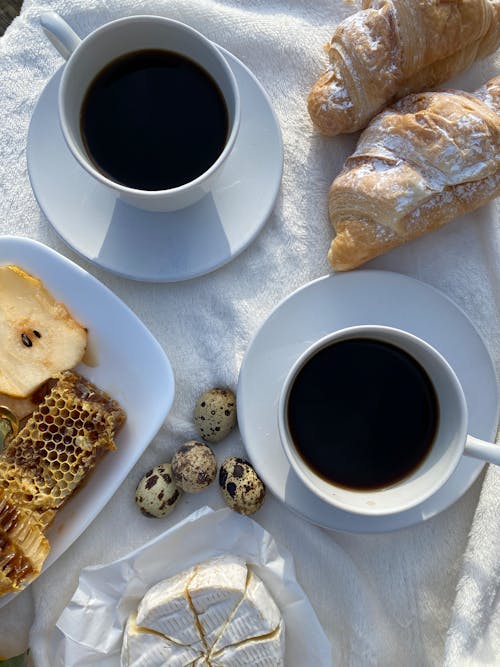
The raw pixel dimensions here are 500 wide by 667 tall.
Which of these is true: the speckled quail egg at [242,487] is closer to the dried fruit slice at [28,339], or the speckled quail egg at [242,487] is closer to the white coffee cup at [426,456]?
the white coffee cup at [426,456]

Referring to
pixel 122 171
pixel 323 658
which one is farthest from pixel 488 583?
pixel 122 171

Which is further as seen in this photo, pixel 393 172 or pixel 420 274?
pixel 420 274

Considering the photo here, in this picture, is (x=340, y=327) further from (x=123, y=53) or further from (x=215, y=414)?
(x=123, y=53)

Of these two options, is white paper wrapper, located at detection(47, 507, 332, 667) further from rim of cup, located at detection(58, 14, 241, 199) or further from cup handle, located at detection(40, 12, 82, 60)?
cup handle, located at detection(40, 12, 82, 60)

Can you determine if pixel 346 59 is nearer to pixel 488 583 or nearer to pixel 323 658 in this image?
pixel 488 583


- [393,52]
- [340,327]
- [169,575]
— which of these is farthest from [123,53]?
[169,575]
